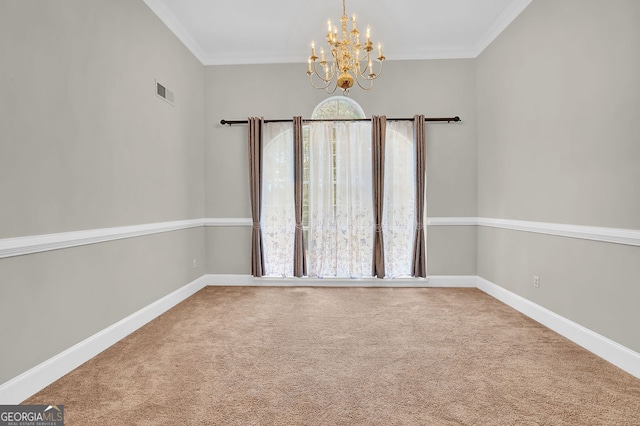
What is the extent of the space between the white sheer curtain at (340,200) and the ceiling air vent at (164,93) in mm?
1875

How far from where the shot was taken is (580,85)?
288cm

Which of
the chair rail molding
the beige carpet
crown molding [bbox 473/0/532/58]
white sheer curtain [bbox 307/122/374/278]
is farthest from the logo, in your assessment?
crown molding [bbox 473/0/532/58]

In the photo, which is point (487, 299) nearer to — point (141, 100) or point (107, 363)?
point (107, 363)

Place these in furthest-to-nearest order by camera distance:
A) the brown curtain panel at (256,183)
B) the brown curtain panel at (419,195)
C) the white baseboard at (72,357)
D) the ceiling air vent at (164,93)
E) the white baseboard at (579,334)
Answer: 1. the brown curtain panel at (256,183)
2. the brown curtain panel at (419,195)
3. the ceiling air vent at (164,93)
4. the white baseboard at (579,334)
5. the white baseboard at (72,357)

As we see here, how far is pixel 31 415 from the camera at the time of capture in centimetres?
198

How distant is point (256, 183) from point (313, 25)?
7.19 ft

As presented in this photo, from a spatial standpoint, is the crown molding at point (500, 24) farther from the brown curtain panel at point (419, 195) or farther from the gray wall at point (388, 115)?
the brown curtain panel at point (419, 195)

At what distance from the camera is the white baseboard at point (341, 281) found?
492 centimetres

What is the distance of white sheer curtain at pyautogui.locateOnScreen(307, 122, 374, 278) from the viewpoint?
4887 millimetres

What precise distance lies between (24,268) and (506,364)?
3390 mm

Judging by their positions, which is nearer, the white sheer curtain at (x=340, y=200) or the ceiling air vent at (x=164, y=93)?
the ceiling air vent at (x=164, y=93)

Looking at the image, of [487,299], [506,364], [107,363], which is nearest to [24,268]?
[107,363]

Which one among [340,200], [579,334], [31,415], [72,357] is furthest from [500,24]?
[31,415]

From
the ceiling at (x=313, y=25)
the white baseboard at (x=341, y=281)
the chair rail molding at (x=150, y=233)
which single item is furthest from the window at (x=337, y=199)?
the chair rail molding at (x=150, y=233)
